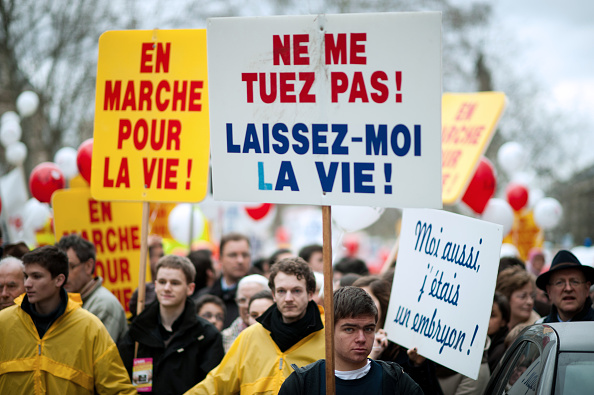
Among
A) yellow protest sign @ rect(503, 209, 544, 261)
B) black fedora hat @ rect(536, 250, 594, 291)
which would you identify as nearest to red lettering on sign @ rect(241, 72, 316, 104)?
black fedora hat @ rect(536, 250, 594, 291)

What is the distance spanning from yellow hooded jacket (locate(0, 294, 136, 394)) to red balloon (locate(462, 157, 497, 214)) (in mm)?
7115

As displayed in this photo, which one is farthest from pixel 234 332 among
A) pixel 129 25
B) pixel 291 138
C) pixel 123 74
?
pixel 129 25

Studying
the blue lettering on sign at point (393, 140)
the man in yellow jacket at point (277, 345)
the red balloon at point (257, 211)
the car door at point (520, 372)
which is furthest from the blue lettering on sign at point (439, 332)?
the red balloon at point (257, 211)

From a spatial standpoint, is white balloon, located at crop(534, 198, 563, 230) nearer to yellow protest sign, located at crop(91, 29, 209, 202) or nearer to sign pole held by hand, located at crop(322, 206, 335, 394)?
yellow protest sign, located at crop(91, 29, 209, 202)

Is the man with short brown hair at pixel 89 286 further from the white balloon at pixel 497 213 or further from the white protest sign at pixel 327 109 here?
the white balloon at pixel 497 213

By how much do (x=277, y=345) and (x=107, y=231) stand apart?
3.28 meters

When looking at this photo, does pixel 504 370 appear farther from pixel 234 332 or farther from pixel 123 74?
pixel 123 74

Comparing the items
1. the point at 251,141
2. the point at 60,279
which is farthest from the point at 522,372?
the point at 60,279

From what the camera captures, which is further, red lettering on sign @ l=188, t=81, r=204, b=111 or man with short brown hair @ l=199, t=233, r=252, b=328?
man with short brown hair @ l=199, t=233, r=252, b=328

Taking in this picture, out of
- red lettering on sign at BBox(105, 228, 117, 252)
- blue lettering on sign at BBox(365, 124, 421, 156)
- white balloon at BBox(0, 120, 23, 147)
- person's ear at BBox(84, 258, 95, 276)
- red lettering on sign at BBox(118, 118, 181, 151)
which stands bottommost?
person's ear at BBox(84, 258, 95, 276)

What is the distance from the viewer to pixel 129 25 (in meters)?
19.4

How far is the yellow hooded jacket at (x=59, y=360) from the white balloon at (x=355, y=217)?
309 cm

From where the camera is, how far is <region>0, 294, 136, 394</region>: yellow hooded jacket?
14.6 ft

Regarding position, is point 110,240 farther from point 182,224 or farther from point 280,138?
point 182,224
